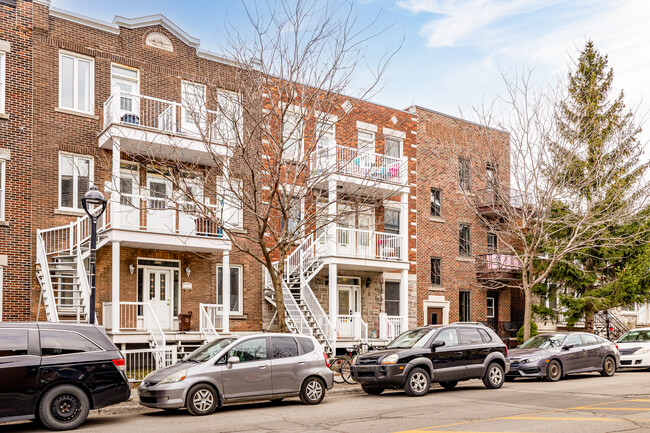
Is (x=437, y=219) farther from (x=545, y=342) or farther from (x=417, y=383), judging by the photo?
(x=417, y=383)

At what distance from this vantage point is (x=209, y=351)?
1303cm

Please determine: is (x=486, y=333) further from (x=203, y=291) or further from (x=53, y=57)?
(x=53, y=57)

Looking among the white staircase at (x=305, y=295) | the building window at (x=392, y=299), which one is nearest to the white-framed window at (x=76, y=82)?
the white staircase at (x=305, y=295)

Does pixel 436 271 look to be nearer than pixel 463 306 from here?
Yes

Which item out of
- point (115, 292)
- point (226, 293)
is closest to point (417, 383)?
point (226, 293)

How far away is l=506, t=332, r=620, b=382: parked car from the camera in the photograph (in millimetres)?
17797

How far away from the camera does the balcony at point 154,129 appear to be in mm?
18750

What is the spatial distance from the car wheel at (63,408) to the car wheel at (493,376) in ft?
30.3

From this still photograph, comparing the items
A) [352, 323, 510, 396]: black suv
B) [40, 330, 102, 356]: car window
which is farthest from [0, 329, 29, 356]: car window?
[352, 323, 510, 396]: black suv

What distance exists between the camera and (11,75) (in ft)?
62.0

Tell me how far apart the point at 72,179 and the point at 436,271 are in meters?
15.9

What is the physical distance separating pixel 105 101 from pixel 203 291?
6694 millimetres

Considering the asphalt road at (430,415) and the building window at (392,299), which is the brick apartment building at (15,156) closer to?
the asphalt road at (430,415)

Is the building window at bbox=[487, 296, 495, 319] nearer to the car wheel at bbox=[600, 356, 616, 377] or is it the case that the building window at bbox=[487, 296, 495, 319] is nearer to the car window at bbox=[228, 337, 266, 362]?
the car wheel at bbox=[600, 356, 616, 377]
